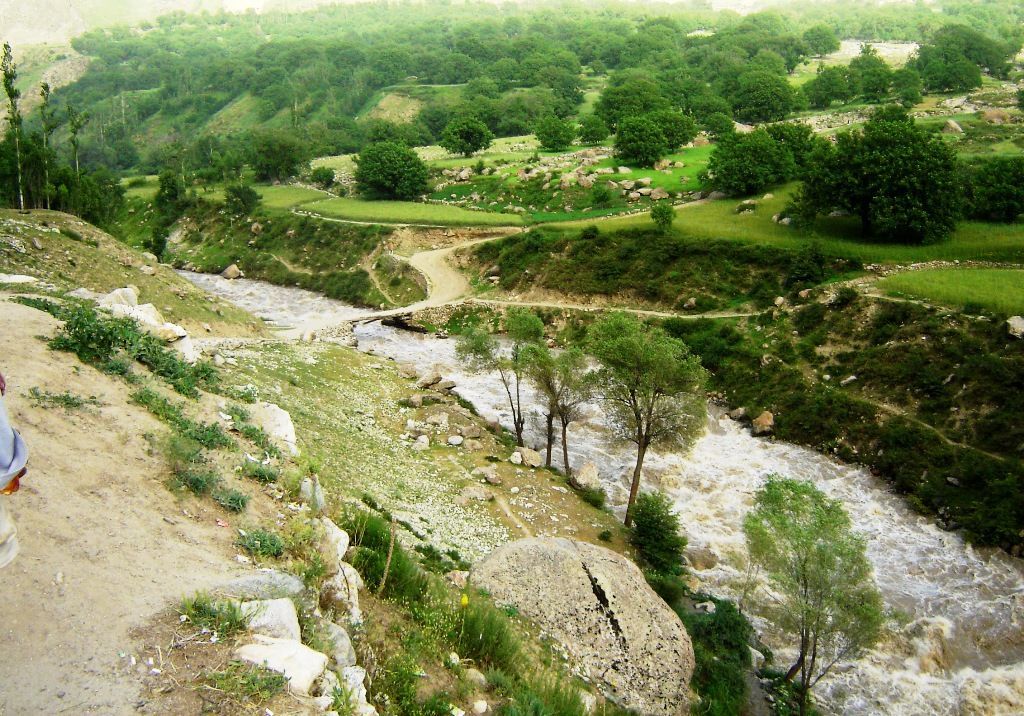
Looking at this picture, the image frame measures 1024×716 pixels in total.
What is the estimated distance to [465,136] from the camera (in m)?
110

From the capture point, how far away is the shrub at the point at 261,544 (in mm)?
12898

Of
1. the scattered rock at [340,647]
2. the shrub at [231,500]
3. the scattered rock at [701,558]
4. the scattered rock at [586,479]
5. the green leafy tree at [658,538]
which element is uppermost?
the shrub at [231,500]

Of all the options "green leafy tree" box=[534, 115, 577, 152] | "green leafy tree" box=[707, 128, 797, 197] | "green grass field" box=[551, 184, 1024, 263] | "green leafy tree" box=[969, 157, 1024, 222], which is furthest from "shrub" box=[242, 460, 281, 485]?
"green leafy tree" box=[534, 115, 577, 152]

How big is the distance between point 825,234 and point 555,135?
58.0 meters

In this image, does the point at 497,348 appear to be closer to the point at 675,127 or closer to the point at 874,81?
the point at 675,127

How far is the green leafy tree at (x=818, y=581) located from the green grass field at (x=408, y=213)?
56179 millimetres

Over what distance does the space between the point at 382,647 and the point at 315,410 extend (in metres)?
24.3

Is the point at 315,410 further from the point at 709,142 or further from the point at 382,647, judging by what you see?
the point at 709,142

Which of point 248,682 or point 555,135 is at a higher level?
point 248,682

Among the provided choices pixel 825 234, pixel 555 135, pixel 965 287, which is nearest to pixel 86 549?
pixel 965 287

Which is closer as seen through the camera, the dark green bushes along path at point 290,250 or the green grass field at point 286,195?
the dark green bushes along path at point 290,250

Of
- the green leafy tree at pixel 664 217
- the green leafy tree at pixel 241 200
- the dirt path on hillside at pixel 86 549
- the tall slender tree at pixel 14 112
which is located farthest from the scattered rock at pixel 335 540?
the green leafy tree at pixel 241 200

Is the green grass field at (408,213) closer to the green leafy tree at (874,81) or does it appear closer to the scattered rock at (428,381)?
the scattered rock at (428,381)

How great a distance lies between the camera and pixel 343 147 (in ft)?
451
